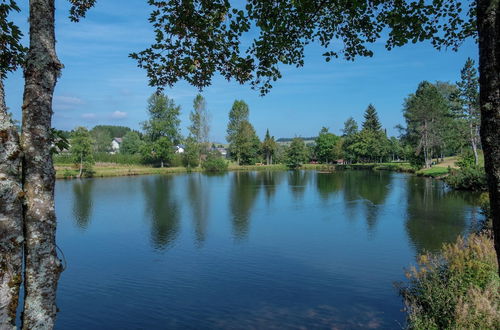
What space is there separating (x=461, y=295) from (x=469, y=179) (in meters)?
32.9

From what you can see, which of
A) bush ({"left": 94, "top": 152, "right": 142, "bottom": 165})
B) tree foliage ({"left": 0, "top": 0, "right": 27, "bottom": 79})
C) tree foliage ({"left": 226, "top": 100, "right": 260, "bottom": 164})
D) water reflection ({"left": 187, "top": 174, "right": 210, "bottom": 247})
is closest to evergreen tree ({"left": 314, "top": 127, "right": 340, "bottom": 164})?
tree foliage ({"left": 226, "top": 100, "right": 260, "bottom": 164})

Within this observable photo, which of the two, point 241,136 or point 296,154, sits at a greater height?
point 241,136

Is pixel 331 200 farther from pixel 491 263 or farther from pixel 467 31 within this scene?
pixel 467 31

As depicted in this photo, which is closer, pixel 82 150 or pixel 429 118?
pixel 82 150

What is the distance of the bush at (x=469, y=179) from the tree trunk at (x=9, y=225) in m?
37.1

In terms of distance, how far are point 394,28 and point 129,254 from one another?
1528 centimetres

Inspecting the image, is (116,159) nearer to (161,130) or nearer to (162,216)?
(161,130)

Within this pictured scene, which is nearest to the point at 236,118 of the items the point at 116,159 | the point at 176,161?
the point at 176,161

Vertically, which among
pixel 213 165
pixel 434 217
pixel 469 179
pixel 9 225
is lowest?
pixel 434 217

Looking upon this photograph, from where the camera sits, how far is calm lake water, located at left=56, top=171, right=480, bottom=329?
32.9 feet

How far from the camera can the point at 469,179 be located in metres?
34.0

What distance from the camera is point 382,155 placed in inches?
3445

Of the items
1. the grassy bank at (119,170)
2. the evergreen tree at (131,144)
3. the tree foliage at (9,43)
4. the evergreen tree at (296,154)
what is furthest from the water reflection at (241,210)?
the evergreen tree at (131,144)

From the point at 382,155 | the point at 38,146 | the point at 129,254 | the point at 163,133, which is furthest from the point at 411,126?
the point at 38,146
